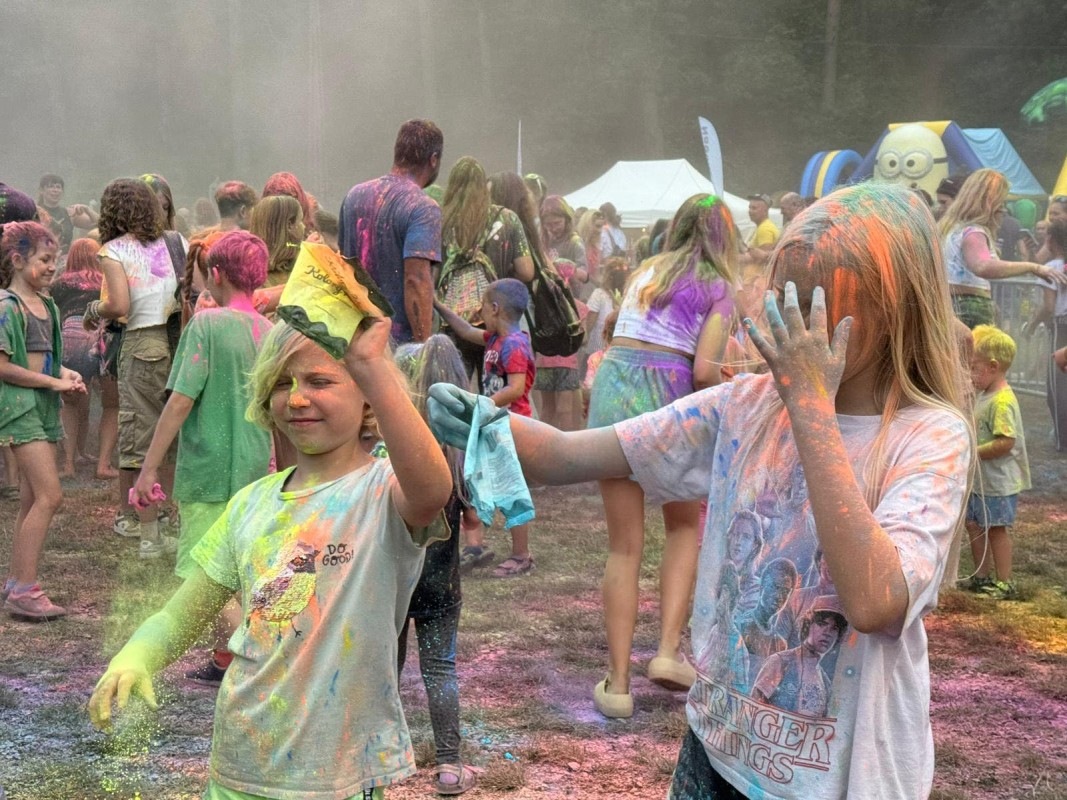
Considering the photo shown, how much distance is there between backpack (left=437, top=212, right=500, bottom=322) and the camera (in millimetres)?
5578

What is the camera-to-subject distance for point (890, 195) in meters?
1.70

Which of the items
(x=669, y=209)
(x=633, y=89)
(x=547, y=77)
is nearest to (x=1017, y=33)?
(x=633, y=89)

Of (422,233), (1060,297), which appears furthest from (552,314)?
(1060,297)

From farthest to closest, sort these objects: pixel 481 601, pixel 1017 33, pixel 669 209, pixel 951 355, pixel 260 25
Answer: pixel 1017 33 → pixel 260 25 → pixel 669 209 → pixel 481 601 → pixel 951 355

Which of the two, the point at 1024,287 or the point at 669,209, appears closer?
the point at 1024,287

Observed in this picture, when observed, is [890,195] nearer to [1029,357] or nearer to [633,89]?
[1029,357]

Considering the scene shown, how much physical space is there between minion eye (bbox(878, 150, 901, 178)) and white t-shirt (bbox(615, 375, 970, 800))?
1824 cm

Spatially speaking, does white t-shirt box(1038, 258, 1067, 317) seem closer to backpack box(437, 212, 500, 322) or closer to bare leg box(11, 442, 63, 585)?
backpack box(437, 212, 500, 322)

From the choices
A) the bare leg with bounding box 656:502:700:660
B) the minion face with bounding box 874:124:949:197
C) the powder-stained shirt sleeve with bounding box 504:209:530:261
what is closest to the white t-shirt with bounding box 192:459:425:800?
the bare leg with bounding box 656:502:700:660

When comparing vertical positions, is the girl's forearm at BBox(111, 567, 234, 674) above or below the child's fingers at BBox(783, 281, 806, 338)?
below

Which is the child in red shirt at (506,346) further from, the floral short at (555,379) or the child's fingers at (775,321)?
the child's fingers at (775,321)

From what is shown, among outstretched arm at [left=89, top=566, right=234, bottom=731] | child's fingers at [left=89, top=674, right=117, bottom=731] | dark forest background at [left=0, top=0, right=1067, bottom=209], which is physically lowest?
child's fingers at [left=89, top=674, right=117, bottom=731]

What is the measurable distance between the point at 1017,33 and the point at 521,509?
34200 mm

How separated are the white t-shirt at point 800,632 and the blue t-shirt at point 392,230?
10.7 ft
